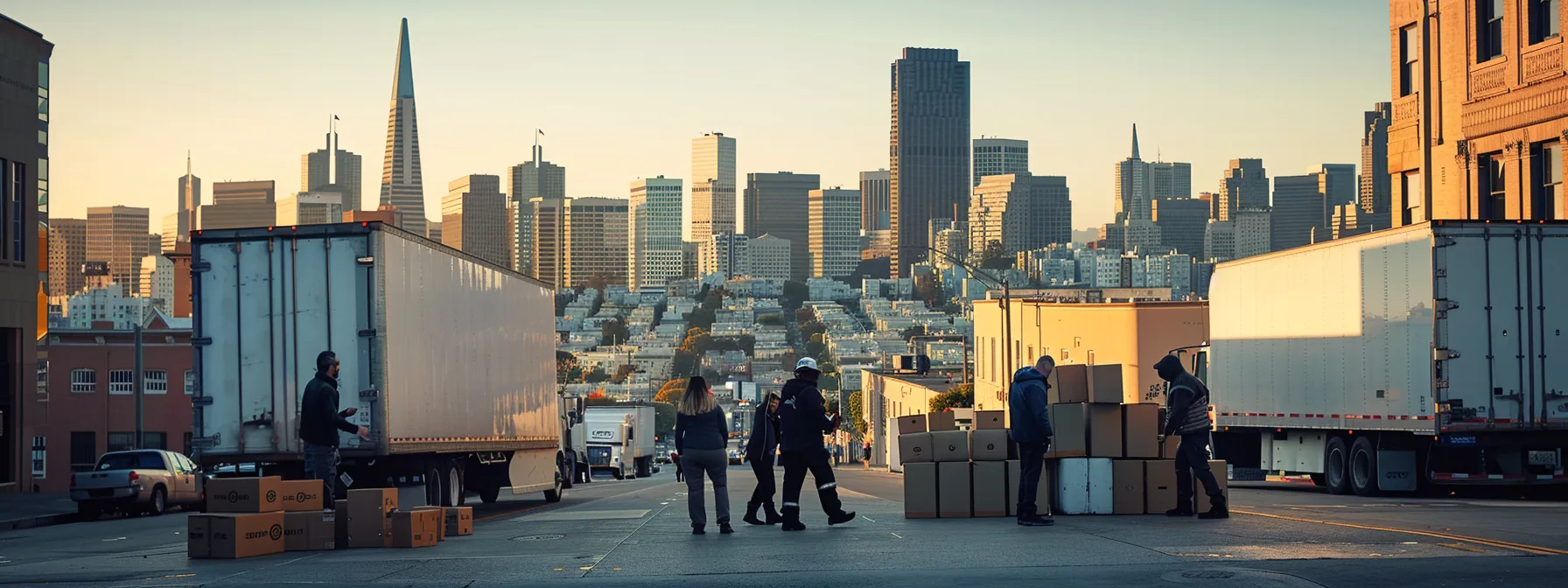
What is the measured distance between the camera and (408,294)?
2186 cm

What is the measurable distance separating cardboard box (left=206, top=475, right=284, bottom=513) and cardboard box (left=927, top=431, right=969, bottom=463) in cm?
719

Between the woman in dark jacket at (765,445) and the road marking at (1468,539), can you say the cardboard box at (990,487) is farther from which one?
the road marking at (1468,539)

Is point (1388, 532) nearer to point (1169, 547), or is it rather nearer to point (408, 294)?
point (1169, 547)

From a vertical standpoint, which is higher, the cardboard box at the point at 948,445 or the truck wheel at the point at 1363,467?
the cardboard box at the point at 948,445

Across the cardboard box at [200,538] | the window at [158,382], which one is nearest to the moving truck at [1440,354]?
the cardboard box at [200,538]

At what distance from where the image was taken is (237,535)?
51.5 ft

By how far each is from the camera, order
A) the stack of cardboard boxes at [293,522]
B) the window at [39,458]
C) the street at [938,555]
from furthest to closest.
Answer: the window at [39,458] < the stack of cardboard boxes at [293,522] < the street at [938,555]

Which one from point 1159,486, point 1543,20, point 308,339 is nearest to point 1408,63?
point 1543,20

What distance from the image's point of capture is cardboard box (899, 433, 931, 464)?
1914cm

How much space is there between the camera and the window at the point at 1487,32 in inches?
1527

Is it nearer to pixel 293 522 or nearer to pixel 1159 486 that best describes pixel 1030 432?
pixel 1159 486

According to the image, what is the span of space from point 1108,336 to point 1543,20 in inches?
1150

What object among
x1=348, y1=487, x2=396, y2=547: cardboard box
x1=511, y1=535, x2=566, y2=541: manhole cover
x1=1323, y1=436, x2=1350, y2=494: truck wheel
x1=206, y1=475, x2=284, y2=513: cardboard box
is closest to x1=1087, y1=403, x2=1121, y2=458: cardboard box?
x1=511, y1=535, x2=566, y2=541: manhole cover

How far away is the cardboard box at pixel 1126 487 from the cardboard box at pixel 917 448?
2095mm
